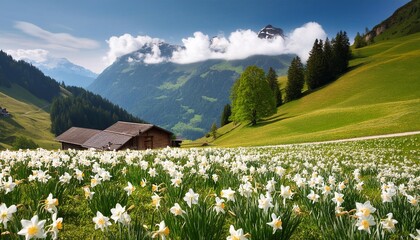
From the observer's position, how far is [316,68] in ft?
315

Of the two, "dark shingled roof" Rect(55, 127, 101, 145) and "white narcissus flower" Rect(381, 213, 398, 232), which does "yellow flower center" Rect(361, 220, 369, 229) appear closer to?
"white narcissus flower" Rect(381, 213, 398, 232)

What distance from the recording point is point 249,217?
3.76 metres

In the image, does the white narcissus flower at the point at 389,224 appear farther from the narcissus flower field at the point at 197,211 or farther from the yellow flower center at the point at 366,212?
the yellow flower center at the point at 366,212

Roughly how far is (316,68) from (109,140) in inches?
2780

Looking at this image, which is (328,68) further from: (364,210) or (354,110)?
(364,210)

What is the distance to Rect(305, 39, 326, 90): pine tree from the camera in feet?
315

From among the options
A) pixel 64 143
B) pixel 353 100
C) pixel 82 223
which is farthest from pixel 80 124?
pixel 82 223

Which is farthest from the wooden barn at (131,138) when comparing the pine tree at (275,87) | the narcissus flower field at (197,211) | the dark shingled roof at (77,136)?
the narcissus flower field at (197,211)

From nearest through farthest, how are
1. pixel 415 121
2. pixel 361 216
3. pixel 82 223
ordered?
pixel 361 216 → pixel 82 223 → pixel 415 121

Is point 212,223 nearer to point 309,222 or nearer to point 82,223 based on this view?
point 309,222

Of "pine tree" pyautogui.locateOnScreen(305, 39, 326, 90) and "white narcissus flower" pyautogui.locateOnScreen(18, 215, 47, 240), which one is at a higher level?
"pine tree" pyautogui.locateOnScreen(305, 39, 326, 90)

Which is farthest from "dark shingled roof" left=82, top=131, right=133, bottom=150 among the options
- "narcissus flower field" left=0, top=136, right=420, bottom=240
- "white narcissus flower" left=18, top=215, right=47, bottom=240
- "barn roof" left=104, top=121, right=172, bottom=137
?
"white narcissus flower" left=18, top=215, right=47, bottom=240

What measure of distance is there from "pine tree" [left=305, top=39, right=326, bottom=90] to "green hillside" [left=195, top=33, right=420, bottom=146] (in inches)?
295

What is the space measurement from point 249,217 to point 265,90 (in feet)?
234
